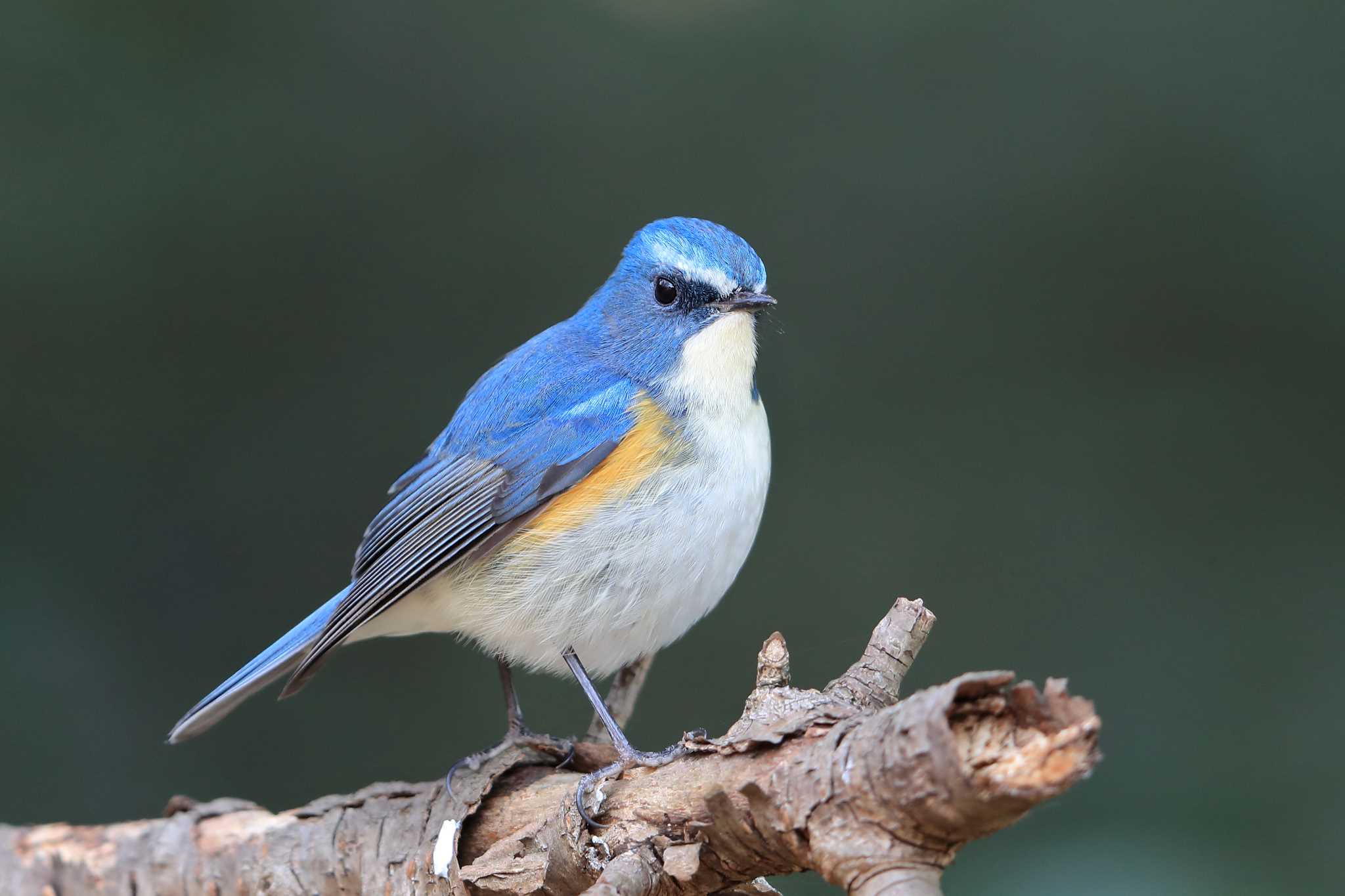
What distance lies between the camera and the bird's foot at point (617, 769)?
7.80ft

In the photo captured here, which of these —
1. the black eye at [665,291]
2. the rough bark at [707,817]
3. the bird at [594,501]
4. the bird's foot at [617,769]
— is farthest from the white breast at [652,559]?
the bird's foot at [617,769]

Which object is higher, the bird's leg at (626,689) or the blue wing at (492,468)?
the blue wing at (492,468)

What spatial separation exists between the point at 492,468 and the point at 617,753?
2.34 ft

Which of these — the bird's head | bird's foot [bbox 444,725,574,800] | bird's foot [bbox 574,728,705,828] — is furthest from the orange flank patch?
bird's foot [bbox 574,728,705,828]

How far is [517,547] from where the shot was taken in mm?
2932

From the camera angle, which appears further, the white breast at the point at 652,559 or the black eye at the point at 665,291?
the black eye at the point at 665,291

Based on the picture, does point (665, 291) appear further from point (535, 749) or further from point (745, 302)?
point (535, 749)

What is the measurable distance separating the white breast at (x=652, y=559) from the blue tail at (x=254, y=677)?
0.15m

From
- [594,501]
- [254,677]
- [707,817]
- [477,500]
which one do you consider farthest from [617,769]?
[254,677]

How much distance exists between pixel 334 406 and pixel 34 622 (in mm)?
1026

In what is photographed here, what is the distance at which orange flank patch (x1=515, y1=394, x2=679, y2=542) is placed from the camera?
9.39 ft

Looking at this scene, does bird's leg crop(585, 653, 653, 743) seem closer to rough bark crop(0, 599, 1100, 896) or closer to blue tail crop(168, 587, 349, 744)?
rough bark crop(0, 599, 1100, 896)

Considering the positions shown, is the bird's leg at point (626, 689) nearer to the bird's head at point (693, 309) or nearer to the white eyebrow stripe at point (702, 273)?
the bird's head at point (693, 309)

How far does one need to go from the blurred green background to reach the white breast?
3.28ft
